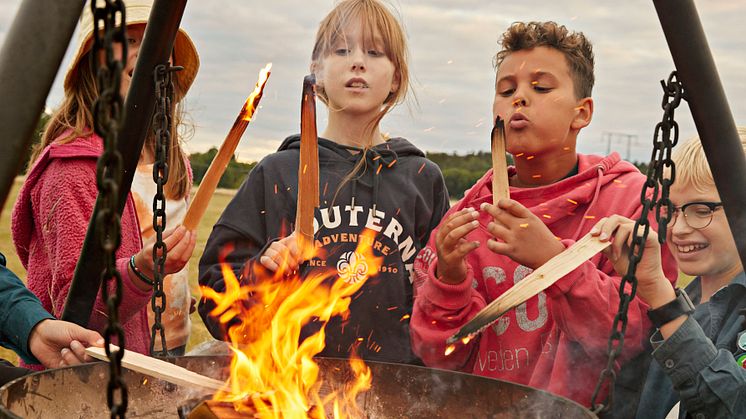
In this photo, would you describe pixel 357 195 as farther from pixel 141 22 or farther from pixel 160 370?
pixel 160 370

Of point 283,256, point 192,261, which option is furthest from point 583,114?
point 192,261

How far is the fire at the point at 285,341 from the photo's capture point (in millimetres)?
1705

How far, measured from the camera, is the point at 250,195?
255 cm

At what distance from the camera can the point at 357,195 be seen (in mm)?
2533

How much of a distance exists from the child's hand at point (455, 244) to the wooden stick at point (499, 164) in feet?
0.25

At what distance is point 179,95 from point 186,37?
0.25 meters

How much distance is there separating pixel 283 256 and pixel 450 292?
0.48 metres

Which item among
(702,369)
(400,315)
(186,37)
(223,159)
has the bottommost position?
(702,369)

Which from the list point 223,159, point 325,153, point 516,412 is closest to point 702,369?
point 516,412

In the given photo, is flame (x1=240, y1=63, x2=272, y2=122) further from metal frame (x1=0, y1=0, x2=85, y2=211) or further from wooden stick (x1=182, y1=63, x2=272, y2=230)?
metal frame (x1=0, y1=0, x2=85, y2=211)

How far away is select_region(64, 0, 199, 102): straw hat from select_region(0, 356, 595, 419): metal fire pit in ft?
3.80

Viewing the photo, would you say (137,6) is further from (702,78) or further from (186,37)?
(702,78)

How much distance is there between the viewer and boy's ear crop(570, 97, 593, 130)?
2.22 m

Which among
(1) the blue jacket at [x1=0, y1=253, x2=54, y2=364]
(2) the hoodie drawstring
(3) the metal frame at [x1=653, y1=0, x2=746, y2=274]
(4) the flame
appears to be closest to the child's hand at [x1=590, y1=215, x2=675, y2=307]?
(3) the metal frame at [x1=653, y1=0, x2=746, y2=274]
